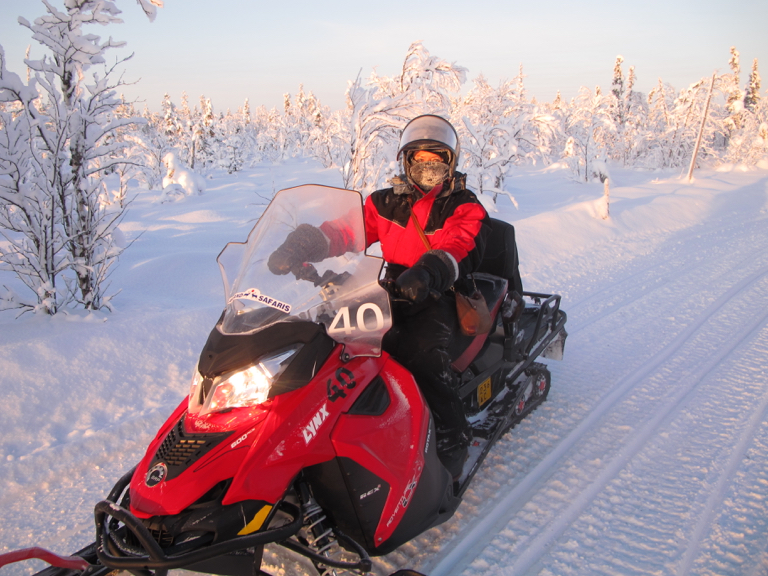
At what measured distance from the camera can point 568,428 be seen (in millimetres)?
3559

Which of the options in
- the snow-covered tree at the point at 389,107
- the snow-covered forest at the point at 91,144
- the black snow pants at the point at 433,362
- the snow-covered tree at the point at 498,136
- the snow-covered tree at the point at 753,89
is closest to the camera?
the black snow pants at the point at 433,362

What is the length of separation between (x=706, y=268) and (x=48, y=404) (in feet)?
26.8

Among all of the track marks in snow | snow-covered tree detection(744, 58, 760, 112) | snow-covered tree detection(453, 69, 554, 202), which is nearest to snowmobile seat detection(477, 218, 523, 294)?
the track marks in snow

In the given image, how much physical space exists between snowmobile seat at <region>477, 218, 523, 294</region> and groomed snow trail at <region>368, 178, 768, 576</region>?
112 cm

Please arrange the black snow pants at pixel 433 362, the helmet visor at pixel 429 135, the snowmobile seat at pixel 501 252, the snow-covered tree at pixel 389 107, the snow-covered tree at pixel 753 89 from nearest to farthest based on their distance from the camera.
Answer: the black snow pants at pixel 433 362 < the helmet visor at pixel 429 135 < the snowmobile seat at pixel 501 252 < the snow-covered tree at pixel 389 107 < the snow-covered tree at pixel 753 89

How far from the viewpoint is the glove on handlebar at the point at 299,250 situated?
2104 millimetres

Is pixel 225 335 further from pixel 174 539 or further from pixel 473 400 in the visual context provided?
pixel 473 400

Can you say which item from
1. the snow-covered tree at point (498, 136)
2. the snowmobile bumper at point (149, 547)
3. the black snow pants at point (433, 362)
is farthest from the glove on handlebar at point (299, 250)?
the snow-covered tree at point (498, 136)

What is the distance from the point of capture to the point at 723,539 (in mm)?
2473

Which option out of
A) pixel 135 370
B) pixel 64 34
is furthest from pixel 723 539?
pixel 64 34

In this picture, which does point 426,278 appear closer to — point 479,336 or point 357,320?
point 357,320

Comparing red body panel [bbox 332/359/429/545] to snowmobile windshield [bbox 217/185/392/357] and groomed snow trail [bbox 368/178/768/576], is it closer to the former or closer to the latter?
snowmobile windshield [bbox 217/185/392/357]

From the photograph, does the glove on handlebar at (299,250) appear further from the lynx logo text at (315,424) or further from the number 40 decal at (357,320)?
the lynx logo text at (315,424)

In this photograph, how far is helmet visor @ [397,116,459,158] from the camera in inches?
113
